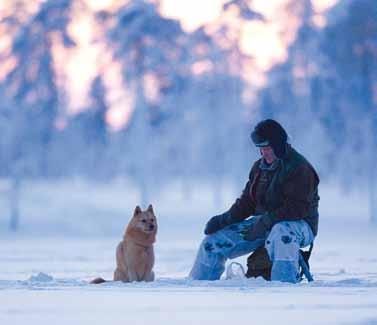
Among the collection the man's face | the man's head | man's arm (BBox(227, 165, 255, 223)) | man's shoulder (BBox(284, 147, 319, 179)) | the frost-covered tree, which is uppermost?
the frost-covered tree

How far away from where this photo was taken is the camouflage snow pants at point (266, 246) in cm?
717

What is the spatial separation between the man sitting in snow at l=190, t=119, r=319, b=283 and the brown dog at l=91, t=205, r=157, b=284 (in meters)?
0.53

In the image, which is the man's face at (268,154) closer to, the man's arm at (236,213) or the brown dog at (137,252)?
the man's arm at (236,213)

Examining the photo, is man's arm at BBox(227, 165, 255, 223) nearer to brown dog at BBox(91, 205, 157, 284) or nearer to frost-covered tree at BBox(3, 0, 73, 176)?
brown dog at BBox(91, 205, 157, 284)

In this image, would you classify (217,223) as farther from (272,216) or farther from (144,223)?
(144,223)

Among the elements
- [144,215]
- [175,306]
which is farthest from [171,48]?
[175,306]

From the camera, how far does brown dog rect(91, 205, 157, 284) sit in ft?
26.6

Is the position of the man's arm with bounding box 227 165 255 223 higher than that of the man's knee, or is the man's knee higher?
the man's arm with bounding box 227 165 255 223

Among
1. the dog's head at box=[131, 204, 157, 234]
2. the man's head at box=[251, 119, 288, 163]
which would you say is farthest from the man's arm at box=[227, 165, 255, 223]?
the dog's head at box=[131, 204, 157, 234]

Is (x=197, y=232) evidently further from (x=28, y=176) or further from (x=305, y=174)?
(x=305, y=174)

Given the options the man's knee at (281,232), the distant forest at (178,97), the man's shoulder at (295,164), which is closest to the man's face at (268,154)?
the man's shoulder at (295,164)

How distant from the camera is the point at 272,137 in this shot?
7.34 metres

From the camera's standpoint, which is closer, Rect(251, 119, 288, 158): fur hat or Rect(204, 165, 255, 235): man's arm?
Rect(251, 119, 288, 158): fur hat

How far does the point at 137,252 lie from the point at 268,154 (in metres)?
1.56
